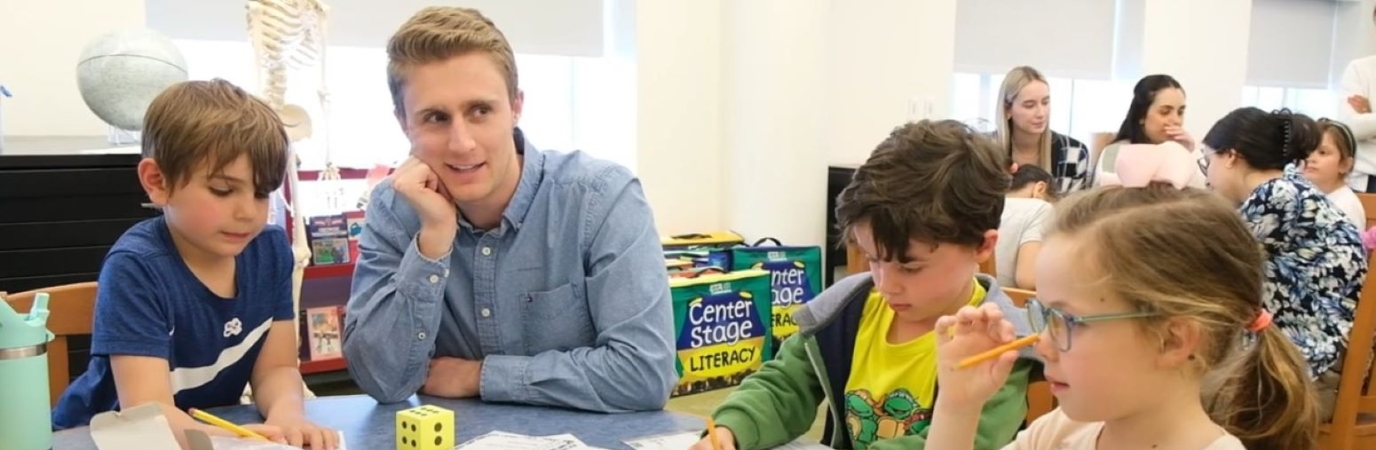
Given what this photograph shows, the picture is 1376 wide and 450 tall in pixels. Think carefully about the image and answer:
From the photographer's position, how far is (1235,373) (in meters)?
1.08

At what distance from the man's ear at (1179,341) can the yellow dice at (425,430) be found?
79 cm

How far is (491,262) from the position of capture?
156cm

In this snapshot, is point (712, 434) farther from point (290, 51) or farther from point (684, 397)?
point (684, 397)

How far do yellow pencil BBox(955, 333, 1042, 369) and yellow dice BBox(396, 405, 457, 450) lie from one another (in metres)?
0.59

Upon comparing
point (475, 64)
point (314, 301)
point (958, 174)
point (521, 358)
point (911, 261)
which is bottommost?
point (314, 301)

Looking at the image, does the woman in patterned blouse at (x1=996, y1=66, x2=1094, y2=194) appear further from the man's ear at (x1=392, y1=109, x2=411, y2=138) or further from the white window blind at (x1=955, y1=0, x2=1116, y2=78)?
the man's ear at (x1=392, y1=109, x2=411, y2=138)

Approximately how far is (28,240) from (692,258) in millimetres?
2405

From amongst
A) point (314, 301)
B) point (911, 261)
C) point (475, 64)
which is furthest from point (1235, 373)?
point (314, 301)

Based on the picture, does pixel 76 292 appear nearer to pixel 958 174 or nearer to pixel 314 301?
pixel 958 174

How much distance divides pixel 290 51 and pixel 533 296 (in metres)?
1.52

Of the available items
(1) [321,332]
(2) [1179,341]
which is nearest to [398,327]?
(2) [1179,341]

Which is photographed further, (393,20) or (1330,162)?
(393,20)

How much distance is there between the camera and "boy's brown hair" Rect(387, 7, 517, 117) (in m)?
1.48

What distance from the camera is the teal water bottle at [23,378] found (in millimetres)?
1057
